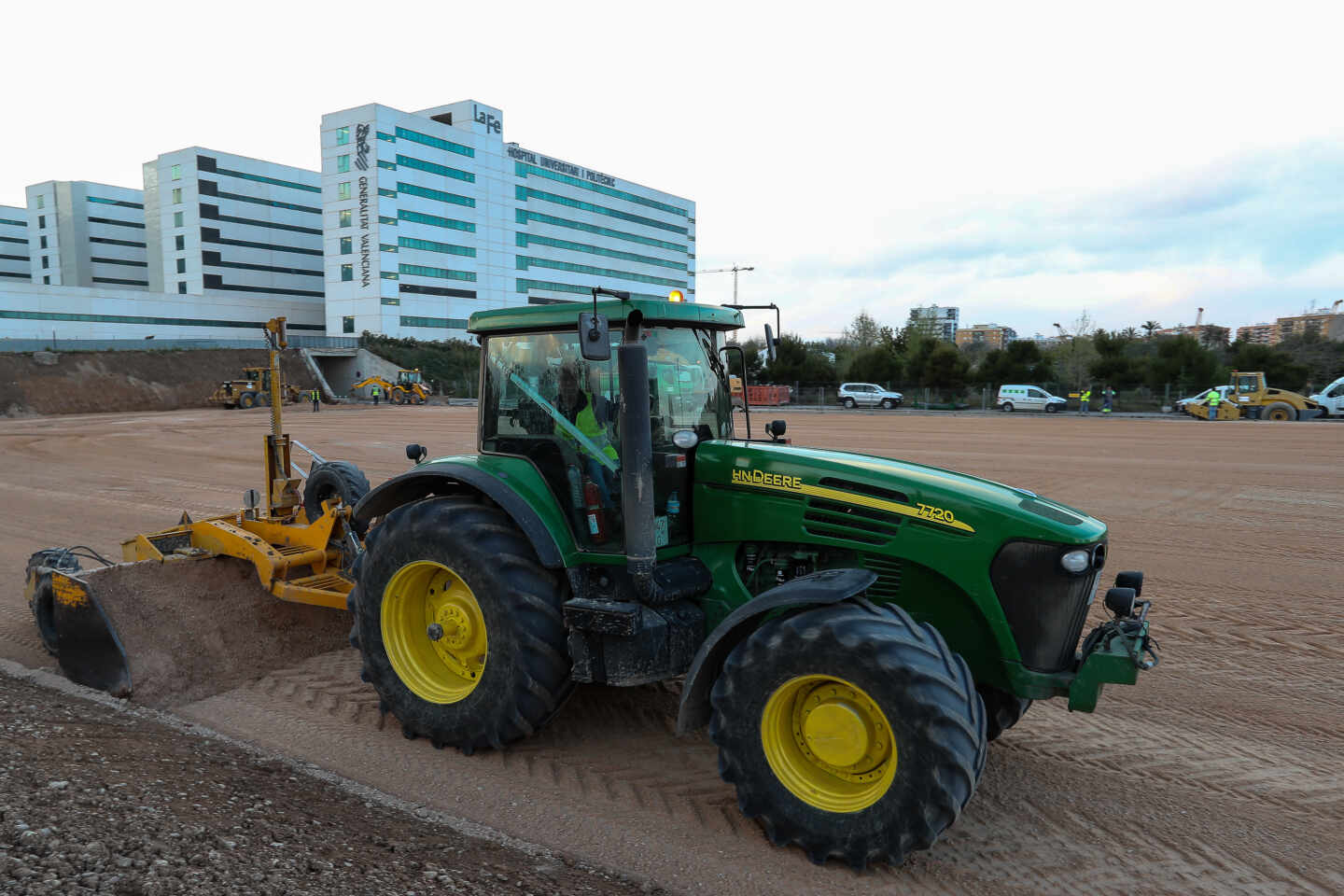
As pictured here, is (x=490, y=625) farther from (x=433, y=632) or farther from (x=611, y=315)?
(x=611, y=315)

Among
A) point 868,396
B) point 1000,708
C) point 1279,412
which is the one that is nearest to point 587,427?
point 1000,708

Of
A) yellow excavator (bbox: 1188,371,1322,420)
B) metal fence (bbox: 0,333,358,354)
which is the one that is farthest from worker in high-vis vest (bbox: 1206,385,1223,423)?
metal fence (bbox: 0,333,358,354)

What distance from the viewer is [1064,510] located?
3.84 meters

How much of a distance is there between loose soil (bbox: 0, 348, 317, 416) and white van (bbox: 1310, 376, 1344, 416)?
39.7 m

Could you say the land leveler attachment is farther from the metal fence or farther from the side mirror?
the metal fence

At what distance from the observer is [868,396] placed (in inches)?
1670

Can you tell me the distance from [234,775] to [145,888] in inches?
44.9

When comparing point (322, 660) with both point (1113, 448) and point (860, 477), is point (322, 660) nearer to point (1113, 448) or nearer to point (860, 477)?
point (860, 477)

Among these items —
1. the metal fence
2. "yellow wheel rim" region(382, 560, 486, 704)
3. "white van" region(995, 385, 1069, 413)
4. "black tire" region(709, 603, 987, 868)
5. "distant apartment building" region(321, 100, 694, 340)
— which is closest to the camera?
"black tire" region(709, 603, 987, 868)

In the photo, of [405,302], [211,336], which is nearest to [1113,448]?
[405,302]

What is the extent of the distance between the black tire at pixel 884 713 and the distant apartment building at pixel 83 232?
Answer: 3871 inches

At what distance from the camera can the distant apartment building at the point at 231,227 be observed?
242ft

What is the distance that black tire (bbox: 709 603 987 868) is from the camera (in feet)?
9.82

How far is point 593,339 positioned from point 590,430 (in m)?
0.74
